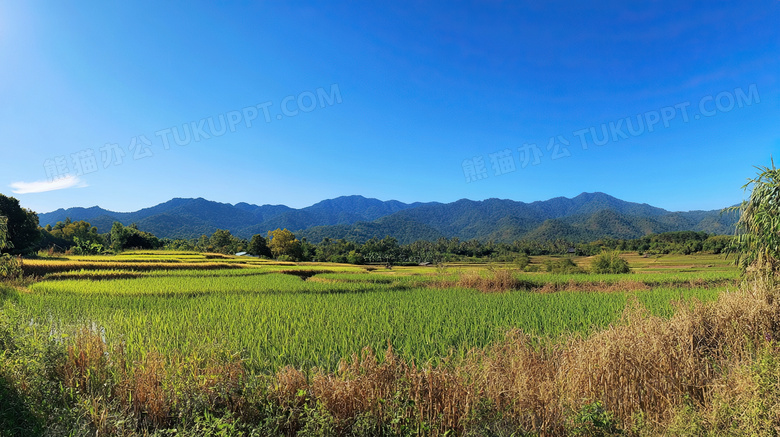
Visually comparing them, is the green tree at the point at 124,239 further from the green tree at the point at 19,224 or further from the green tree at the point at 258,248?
the green tree at the point at 258,248

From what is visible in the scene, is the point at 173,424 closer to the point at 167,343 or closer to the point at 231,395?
the point at 231,395

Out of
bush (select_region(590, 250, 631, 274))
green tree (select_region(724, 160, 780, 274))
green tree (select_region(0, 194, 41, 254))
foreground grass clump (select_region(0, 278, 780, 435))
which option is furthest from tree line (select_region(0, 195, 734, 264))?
foreground grass clump (select_region(0, 278, 780, 435))

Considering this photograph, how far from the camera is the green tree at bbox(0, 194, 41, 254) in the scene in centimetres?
3534

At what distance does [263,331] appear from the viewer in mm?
6840

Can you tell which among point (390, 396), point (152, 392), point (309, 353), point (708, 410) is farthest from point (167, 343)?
point (708, 410)

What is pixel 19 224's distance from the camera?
36.6 m

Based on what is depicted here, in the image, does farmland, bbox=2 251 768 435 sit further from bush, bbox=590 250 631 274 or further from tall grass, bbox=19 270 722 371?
bush, bbox=590 250 631 274

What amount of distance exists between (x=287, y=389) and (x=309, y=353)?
5.56 feet

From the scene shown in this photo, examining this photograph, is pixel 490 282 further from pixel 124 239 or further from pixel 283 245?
pixel 124 239

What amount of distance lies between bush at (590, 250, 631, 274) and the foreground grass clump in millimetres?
28787

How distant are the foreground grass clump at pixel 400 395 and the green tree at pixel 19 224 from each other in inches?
1824

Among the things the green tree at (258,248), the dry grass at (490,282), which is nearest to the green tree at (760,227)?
the dry grass at (490,282)

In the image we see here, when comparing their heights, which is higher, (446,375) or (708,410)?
(446,375)

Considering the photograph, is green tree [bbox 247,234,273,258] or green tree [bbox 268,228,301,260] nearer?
green tree [bbox 268,228,301,260]
